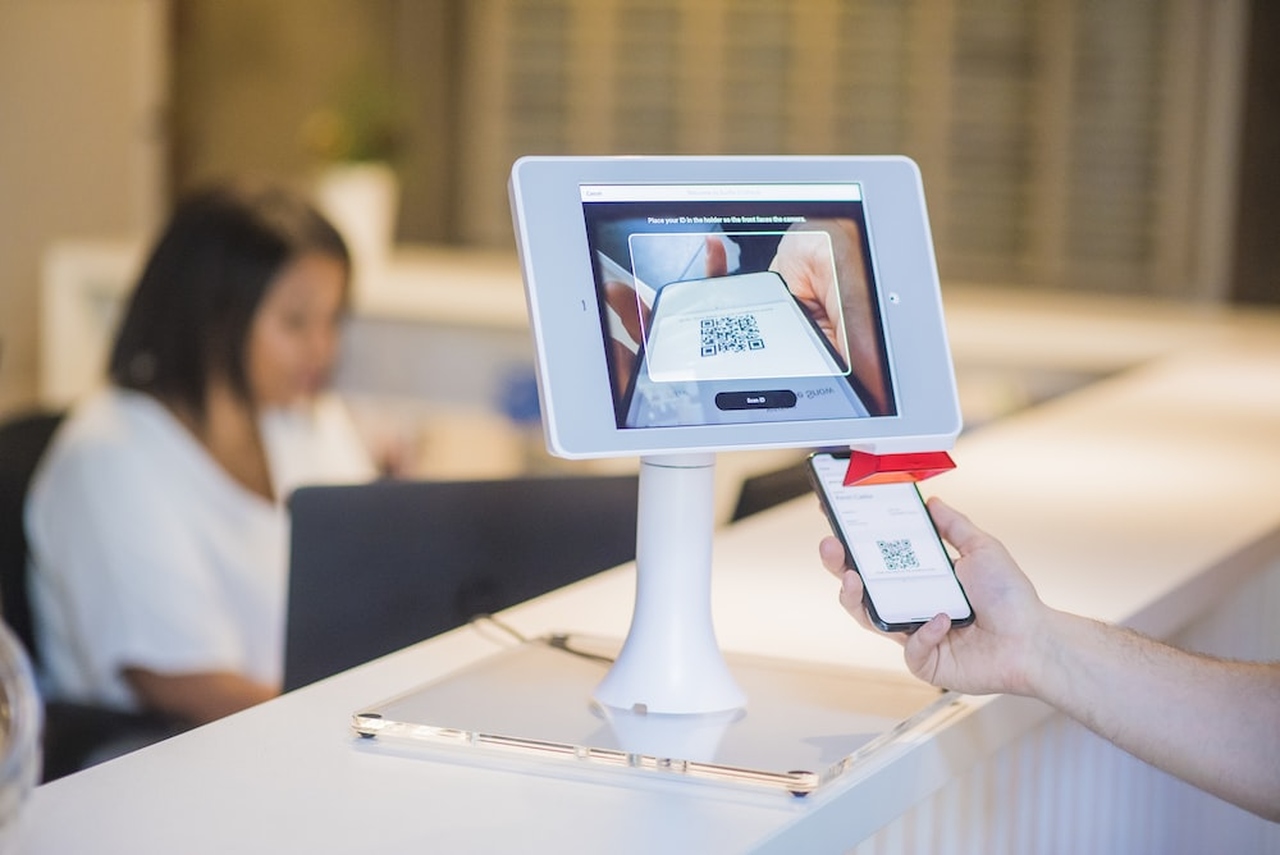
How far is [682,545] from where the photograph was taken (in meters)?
1.04

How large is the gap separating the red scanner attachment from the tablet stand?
89mm

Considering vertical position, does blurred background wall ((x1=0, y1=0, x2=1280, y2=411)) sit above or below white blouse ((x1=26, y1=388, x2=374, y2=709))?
above

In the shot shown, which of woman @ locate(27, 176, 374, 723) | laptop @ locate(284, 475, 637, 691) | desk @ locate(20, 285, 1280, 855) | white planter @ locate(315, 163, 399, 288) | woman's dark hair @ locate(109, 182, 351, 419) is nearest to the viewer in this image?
desk @ locate(20, 285, 1280, 855)

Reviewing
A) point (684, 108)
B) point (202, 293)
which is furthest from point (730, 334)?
point (684, 108)

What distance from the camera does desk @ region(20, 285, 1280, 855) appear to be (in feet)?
2.82

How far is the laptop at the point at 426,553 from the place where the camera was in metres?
1.40

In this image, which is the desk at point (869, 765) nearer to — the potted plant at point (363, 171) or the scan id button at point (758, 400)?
the scan id button at point (758, 400)

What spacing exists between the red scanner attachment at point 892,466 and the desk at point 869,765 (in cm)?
16

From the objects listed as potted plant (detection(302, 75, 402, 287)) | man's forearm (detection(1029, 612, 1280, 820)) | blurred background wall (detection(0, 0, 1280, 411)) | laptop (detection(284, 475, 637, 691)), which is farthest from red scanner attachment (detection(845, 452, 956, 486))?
blurred background wall (detection(0, 0, 1280, 411))

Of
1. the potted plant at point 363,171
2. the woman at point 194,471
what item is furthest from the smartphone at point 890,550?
the potted plant at point 363,171

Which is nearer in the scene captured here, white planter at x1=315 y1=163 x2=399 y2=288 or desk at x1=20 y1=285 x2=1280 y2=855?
desk at x1=20 y1=285 x2=1280 y2=855

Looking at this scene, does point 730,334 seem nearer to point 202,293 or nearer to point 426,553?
point 426,553

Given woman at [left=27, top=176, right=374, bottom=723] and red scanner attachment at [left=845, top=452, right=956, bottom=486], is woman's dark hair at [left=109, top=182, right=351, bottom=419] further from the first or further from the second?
red scanner attachment at [left=845, top=452, right=956, bottom=486]

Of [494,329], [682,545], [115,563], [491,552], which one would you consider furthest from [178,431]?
[494,329]
